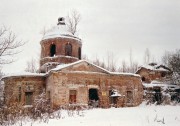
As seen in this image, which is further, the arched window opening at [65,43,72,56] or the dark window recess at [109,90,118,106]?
the arched window opening at [65,43,72,56]

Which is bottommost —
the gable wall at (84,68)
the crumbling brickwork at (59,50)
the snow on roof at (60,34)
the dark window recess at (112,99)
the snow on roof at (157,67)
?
the dark window recess at (112,99)

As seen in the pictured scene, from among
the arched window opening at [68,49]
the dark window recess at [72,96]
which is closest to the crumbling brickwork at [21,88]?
the dark window recess at [72,96]

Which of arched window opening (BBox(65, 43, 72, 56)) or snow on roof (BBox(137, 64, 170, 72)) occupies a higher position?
arched window opening (BBox(65, 43, 72, 56))

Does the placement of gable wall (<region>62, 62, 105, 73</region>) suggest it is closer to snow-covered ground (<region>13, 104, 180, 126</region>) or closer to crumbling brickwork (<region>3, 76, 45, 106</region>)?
crumbling brickwork (<region>3, 76, 45, 106</region>)

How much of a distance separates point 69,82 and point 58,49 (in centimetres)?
530

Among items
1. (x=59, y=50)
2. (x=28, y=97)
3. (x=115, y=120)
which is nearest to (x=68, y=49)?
(x=59, y=50)

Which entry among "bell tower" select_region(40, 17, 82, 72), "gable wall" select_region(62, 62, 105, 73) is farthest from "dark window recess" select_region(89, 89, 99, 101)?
"bell tower" select_region(40, 17, 82, 72)

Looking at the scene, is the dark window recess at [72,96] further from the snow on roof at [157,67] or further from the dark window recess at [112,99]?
the snow on roof at [157,67]

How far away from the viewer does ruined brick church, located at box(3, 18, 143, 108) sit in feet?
85.4

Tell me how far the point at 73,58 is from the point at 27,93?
608cm

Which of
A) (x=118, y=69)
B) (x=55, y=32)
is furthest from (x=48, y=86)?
(x=118, y=69)

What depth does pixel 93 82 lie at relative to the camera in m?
27.4

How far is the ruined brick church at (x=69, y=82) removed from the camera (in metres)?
26.0

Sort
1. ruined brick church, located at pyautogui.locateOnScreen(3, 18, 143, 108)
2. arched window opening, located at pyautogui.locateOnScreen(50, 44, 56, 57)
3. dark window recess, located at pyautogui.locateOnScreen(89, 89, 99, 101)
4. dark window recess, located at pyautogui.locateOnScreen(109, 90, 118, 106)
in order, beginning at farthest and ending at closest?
arched window opening, located at pyautogui.locateOnScreen(50, 44, 56, 57), dark window recess, located at pyautogui.locateOnScreen(89, 89, 99, 101), dark window recess, located at pyautogui.locateOnScreen(109, 90, 118, 106), ruined brick church, located at pyautogui.locateOnScreen(3, 18, 143, 108)
